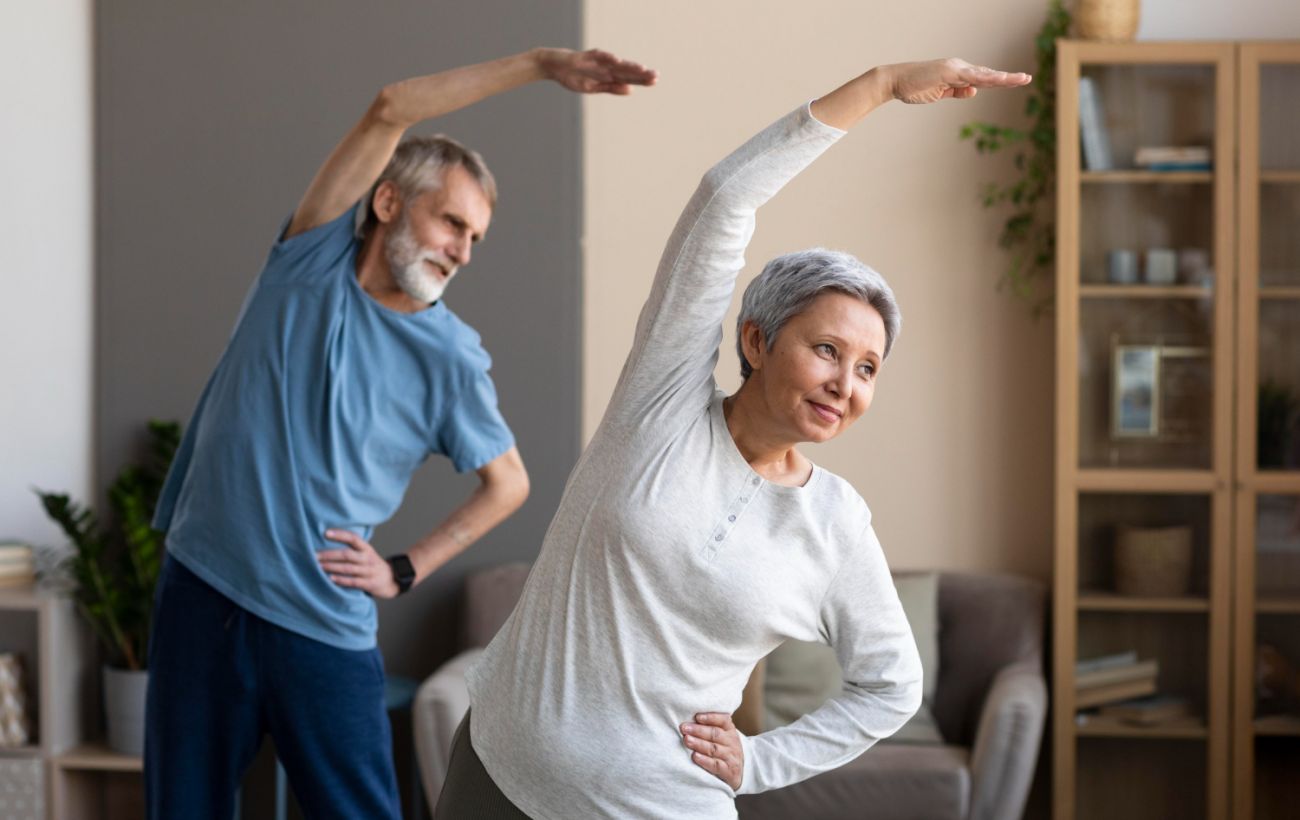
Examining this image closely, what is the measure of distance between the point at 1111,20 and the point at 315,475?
8.59ft

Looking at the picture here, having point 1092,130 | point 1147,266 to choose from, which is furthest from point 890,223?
point 1147,266

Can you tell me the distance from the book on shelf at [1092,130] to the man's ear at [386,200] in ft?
7.11

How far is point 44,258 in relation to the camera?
3.97m

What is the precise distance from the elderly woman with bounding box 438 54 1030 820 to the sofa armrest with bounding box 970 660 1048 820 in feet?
6.27

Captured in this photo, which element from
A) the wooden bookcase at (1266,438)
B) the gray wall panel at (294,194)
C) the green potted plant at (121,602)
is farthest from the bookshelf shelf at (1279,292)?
the green potted plant at (121,602)

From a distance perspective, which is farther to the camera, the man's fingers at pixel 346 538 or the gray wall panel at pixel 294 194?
the gray wall panel at pixel 294 194

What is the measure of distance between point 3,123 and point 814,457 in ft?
7.98

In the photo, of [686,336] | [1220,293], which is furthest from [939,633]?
[686,336]

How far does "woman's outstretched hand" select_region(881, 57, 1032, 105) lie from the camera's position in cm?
145

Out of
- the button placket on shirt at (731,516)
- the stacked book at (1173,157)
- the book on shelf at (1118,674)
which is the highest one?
the stacked book at (1173,157)

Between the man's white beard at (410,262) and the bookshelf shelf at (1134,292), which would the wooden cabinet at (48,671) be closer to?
the man's white beard at (410,262)

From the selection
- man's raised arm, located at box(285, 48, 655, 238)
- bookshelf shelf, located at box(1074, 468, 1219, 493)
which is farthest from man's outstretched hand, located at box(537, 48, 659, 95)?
bookshelf shelf, located at box(1074, 468, 1219, 493)

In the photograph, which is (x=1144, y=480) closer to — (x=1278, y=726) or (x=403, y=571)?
(x=1278, y=726)

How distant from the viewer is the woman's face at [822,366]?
5.01 ft
